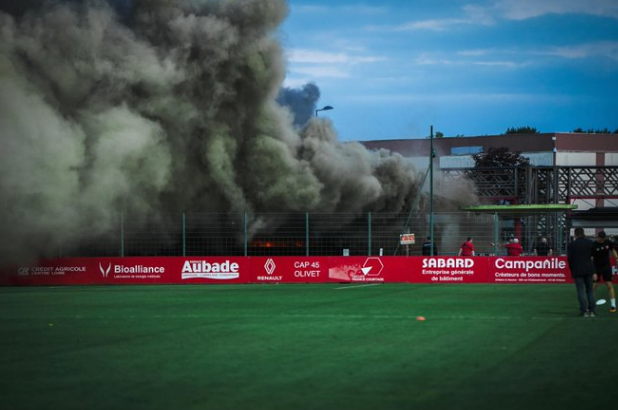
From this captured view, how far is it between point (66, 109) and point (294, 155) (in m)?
16.8

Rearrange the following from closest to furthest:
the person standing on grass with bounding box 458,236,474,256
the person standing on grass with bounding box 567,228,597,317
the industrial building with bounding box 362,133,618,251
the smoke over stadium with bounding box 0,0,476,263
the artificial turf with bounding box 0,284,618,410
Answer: the artificial turf with bounding box 0,284,618,410 < the person standing on grass with bounding box 567,228,597,317 < the person standing on grass with bounding box 458,236,474,256 < the smoke over stadium with bounding box 0,0,476,263 < the industrial building with bounding box 362,133,618,251

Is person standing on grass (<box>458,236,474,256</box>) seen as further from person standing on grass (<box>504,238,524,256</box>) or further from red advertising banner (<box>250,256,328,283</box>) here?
red advertising banner (<box>250,256,328,283</box>)

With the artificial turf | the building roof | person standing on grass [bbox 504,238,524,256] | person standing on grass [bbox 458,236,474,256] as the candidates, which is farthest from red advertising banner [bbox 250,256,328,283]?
the building roof

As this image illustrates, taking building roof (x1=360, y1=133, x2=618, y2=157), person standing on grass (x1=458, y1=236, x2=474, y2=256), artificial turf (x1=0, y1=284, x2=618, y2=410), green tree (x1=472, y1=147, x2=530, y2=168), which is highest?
building roof (x1=360, y1=133, x2=618, y2=157)

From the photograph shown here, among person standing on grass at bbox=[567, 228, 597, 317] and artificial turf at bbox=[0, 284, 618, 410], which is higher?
person standing on grass at bbox=[567, 228, 597, 317]

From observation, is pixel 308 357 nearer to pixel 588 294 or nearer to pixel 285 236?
pixel 588 294

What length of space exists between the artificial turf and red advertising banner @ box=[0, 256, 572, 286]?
1370 centimetres

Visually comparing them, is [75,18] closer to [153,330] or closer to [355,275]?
[355,275]

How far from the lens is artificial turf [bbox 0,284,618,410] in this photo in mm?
8688

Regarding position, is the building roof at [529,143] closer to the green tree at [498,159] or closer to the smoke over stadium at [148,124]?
the green tree at [498,159]

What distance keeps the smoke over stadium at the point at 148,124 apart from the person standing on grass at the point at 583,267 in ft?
93.3

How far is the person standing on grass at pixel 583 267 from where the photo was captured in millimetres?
17750

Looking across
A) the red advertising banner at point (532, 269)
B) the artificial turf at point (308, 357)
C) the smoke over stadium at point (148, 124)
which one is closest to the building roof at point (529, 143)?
the smoke over stadium at point (148, 124)

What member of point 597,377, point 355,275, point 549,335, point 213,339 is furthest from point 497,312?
point 355,275
